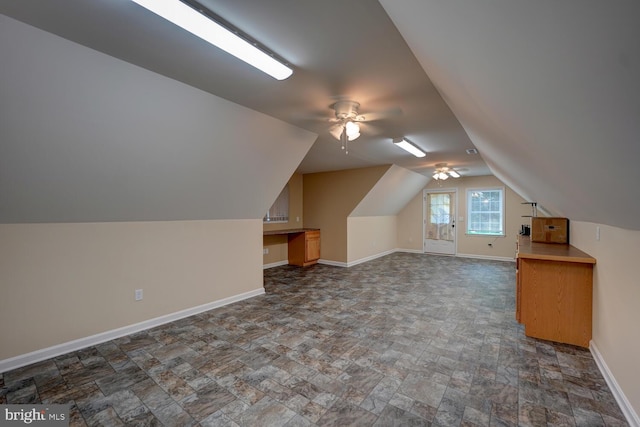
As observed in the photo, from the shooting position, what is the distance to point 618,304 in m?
2.02

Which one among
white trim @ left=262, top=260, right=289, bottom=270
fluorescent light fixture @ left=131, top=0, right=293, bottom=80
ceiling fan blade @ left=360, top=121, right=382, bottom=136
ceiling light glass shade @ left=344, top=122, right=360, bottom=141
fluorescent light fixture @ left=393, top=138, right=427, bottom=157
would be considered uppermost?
ceiling fan blade @ left=360, top=121, right=382, bottom=136

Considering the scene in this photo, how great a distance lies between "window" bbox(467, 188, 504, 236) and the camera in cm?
749

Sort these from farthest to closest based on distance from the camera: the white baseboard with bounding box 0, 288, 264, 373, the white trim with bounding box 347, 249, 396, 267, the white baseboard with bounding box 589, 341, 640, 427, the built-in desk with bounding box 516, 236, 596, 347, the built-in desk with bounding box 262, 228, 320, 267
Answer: the white trim with bounding box 347, 249, 396, 267, the built-in desk with bounding box 262, 228, 320, 267, the built-in desk with bounding box 516, 236, 596, 347, the white baseboard with bounding box 0, 288, 264, 373, the white baseboard with bounding box 589, 341, 640, 427

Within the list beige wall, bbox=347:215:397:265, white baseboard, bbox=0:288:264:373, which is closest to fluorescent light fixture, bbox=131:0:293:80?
white baseboard, bbox=0:288:264:373

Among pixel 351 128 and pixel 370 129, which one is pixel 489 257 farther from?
pixel 351 128

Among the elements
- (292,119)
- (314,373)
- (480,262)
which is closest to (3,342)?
(314,373)

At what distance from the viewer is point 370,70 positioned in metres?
2.13

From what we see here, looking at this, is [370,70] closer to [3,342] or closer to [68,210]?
[68,210]

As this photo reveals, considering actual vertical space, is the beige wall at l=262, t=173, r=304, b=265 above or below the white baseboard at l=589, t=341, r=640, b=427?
above

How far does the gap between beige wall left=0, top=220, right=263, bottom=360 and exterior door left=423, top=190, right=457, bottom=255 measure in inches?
250

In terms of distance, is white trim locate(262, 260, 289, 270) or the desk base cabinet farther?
white trim locate(262, 260, 289, 270)

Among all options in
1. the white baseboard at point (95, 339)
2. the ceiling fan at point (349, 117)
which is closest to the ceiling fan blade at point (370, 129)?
the ceiling fan at point (349, 117)

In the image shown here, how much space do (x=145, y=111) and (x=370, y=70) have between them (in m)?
1.89

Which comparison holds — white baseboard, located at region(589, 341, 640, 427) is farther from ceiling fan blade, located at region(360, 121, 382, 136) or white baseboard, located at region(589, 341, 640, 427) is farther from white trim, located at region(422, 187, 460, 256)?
white trim, located at region(422, 187, 460, 256)
